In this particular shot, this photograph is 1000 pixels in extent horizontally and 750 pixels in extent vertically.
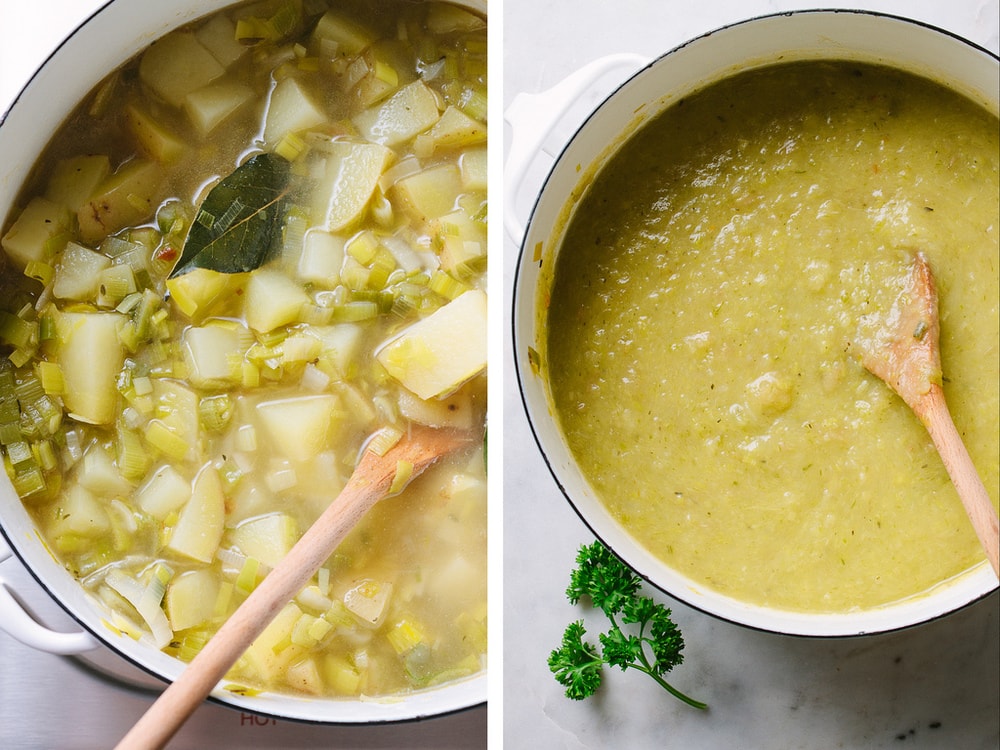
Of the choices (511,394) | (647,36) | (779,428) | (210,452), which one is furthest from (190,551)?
(647,36)

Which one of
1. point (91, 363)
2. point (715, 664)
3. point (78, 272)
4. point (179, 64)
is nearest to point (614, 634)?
point (715, 664)

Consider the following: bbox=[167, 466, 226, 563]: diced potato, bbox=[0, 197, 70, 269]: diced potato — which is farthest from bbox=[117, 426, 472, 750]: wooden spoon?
bbox=[0, 197, 70, 269]: diced potato

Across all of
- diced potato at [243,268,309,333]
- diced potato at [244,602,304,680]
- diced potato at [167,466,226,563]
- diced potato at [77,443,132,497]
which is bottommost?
diced potato at [244,602,304,680]

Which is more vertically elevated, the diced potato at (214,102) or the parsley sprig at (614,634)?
the diced potato at (214,102)

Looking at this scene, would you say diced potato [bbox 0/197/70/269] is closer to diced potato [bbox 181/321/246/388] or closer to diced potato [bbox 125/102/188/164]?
diced potato [bbox 125/102/188/164]

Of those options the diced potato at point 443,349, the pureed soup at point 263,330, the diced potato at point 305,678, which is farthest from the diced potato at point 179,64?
the diced potato at point 305,678

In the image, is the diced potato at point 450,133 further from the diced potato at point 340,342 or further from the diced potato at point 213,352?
the diced potato at point 213,352
